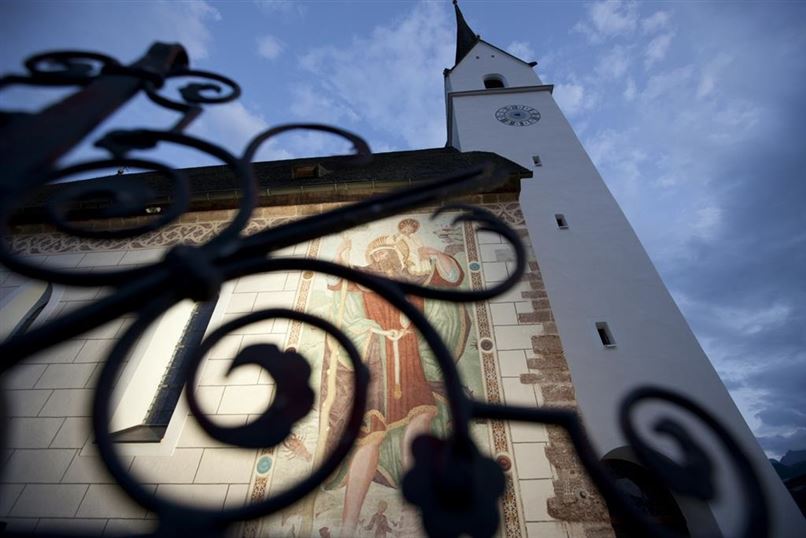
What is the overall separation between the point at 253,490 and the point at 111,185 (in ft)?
9.89

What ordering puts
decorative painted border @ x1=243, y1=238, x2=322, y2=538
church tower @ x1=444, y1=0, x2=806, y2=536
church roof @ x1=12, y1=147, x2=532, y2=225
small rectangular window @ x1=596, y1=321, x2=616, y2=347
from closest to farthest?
decorative painted border @ x1=243, y1=238, x2=322, y2=538 < church tower @ x1=444, y1=0, x2=806, y2=536 < church roof @ x1=12, y1=147, x2=532, y2=225 < small rectangular window @ x1=596, y1=321, x2=616, y2=347

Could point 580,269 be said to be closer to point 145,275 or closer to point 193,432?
point 193,432

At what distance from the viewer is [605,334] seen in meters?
6.79

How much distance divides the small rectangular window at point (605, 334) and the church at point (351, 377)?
0.09 ft

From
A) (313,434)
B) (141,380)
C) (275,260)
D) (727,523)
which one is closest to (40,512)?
(141,380)

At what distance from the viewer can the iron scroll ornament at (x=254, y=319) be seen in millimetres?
620

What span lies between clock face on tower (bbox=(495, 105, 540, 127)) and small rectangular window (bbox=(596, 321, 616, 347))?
765cm

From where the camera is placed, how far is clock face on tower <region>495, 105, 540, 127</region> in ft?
40.9

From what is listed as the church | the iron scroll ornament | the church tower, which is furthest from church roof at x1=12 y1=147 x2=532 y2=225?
the iron scroll ornament

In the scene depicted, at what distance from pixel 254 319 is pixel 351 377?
333 centimetres

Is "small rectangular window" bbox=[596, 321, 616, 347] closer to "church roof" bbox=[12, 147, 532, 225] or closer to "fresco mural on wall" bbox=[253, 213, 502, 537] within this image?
"church roof" bbox=[12, 147, 532, 225]

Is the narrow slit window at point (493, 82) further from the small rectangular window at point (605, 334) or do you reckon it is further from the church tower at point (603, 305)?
the small rectangular window at point (605, 334)

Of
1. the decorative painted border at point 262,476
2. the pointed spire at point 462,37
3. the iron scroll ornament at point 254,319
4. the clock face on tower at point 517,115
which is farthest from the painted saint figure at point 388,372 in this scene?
the pointed spire at point 462,37

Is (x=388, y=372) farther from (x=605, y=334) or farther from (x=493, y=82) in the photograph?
(x=493, y=82)
